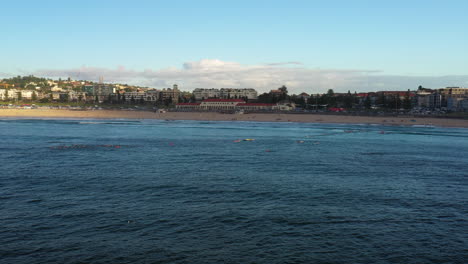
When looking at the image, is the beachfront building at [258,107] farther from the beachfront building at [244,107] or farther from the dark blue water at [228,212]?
the dark blue water at [228,212]

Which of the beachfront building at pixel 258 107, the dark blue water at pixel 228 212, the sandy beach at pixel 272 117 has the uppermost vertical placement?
the beachfront building at pixel 258 107

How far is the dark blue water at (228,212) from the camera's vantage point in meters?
13.8

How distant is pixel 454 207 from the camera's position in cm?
1998

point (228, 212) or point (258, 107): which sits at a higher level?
point (258, 107)

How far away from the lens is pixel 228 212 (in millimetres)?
18266

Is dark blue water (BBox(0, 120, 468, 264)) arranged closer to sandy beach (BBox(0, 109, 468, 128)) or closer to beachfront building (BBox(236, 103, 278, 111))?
sandy beach (BBox(0, 109, 468, 128))

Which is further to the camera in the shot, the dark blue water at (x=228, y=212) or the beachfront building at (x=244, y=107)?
the beachfront building at (x=244, y=107)

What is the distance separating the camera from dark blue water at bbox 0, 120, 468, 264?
Result: 13844 millimetres

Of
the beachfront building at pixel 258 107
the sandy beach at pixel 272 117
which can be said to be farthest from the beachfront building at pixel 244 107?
the sandy beach at pixel 272 117

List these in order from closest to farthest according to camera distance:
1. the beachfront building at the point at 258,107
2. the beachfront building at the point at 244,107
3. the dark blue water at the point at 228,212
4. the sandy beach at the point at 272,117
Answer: the dark blue water at the point at 228,212, the sandy beach at the point at 272,117, the beachfront building at the point at 244,107, the beachfront building at the point at 258,107

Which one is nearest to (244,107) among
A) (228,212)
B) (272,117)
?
(272,117)

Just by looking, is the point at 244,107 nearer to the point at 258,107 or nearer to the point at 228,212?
the point at 258,107

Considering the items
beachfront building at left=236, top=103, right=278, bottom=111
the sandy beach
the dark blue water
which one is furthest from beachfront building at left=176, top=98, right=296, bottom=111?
the dark blue water

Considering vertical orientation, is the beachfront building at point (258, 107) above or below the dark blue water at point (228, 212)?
above
